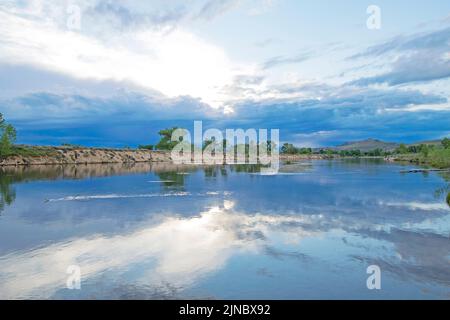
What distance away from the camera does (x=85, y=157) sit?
105 meters

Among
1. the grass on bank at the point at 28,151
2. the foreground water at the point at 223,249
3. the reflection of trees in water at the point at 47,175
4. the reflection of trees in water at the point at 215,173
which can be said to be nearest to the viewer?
the foreground water at the point at 223,249

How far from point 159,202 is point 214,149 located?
163388mm

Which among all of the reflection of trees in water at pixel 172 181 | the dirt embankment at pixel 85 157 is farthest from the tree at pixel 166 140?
the reflection of trees in water at pixel 172 181

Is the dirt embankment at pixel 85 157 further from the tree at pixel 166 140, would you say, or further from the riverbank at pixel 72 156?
the tree at pixel 166 140

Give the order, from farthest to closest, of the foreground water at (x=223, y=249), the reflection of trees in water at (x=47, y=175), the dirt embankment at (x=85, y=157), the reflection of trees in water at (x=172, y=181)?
1. the dirt embankment at (x=85, y=157)
2. the reflection of trees in water at (x=172, y=181)
3. the reflection of trees in water at (x=47, y=175)
4. the foreground water at (x=223, y=249)

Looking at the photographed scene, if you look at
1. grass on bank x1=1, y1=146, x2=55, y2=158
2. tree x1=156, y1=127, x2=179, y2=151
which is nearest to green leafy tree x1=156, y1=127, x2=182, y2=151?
tree x1=156, y1=127, x2=179, y2=151

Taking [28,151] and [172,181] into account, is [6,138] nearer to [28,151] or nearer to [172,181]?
[28,151]

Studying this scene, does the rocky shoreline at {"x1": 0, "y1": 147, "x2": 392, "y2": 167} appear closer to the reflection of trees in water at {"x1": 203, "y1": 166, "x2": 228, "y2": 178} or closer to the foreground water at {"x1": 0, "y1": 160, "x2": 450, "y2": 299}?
the reflection of trees in water at {"x1": 203, "y1": 166, "x2": 228, "y2": 178}

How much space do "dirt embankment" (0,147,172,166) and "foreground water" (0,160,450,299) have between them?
221 ft

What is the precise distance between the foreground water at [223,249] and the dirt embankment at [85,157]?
221 ft

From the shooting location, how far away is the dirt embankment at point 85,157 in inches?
3407

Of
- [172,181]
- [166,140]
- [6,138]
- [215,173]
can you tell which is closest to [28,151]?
[6,138]

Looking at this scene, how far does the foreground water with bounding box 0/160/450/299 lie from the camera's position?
1042 cm
